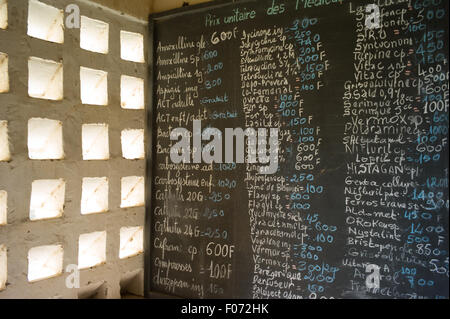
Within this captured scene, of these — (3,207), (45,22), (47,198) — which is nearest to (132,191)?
(47,198)

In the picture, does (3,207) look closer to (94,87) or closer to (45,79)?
(45,79)

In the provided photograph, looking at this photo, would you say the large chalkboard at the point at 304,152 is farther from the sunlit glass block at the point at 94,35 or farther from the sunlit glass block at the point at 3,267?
the sunlit glass block at the point at 3,267

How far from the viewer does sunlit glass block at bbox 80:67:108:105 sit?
13.3 feet

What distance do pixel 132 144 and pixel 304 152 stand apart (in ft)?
6.69

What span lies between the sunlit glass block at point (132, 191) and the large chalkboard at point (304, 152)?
5.3 inches

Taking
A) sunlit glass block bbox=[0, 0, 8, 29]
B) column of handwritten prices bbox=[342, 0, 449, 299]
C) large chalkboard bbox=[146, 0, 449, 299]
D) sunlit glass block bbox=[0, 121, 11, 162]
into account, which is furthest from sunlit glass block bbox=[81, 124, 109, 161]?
column of handwritten prices bbox=[342, 0, 449, 299]

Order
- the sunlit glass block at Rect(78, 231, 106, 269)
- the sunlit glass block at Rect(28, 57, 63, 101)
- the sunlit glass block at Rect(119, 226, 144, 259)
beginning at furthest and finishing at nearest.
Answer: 1. the sunlit glass block at Rect(119, 226, 144, 259)
2. the sunlit glass block at Rect(78, 231, 106, 269)
3. the sunlit glass block at Rect(28, 57, 63, 101)

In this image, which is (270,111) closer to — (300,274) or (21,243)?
(300,274)

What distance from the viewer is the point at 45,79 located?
12.1 ft

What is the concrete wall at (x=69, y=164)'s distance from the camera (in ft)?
11.1

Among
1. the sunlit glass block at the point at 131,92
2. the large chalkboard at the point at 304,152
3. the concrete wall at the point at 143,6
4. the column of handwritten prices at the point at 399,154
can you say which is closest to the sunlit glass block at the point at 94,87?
the sunlit glass block at the point at 131,92

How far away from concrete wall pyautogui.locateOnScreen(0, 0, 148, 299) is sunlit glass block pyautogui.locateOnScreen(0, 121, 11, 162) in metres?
0.04

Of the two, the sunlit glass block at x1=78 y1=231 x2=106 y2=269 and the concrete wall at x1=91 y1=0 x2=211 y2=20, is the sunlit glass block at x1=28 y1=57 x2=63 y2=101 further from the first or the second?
the sunlit glass block at x1=78 y1=231 x2=106 y2=269
